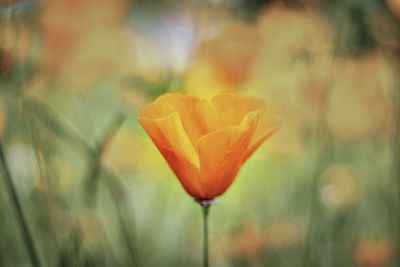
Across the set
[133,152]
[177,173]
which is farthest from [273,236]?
[177,173]

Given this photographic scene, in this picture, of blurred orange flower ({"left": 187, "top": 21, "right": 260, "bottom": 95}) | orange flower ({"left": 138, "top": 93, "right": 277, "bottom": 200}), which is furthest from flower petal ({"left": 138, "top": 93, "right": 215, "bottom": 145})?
blurred orange flower ({"left": 187, "top": 21, "right": 260, "bottom": 95})

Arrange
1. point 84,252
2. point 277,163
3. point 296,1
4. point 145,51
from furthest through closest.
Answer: point 277,163 → point 145,51 → point 296,1 → point 84,252

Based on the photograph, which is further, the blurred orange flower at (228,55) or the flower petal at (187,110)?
the blurred orange flower at (228,55)

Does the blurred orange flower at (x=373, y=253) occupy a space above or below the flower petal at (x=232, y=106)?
below

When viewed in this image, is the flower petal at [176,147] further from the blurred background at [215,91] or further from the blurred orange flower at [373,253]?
the blurred orange flower at [373,253]

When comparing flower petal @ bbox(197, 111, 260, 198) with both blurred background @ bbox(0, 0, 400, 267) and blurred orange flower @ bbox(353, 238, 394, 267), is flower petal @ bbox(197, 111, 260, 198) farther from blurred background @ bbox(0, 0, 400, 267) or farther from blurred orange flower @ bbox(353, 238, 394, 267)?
blurred orange flower @ bbox(353, 238, 394, 267)

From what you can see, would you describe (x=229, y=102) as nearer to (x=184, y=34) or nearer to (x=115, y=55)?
(x=184, y=34)

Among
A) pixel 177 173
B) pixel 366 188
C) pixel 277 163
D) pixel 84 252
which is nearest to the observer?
pixel 177 173

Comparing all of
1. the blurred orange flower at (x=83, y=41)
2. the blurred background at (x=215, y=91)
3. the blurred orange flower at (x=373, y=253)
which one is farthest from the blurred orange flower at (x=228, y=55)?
the blurred orange flower at (x=373, y=253)
